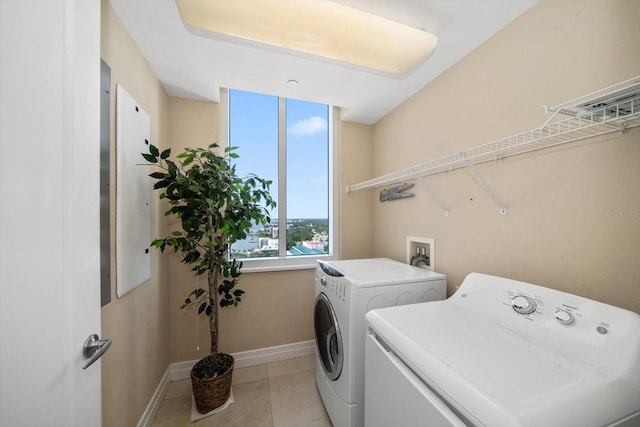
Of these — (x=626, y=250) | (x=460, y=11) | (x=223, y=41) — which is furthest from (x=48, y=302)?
(x=460, y=11)

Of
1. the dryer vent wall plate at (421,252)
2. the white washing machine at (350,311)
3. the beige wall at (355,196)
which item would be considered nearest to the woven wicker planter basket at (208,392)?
the white washing machine at (350,311)

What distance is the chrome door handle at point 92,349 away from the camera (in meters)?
0.67

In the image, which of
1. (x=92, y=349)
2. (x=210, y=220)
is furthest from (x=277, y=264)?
(x=92, y=349)

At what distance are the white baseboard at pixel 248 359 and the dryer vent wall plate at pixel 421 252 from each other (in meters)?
→ 1.32

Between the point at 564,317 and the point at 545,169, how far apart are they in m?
0.66

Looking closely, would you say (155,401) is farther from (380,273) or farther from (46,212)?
(380,273)

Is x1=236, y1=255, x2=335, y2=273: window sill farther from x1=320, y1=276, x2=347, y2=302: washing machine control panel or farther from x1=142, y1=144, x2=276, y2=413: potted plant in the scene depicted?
x1=320, y1=276, x2=347, y2=302: washing machine control panel

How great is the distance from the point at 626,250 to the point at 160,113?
2711 mm

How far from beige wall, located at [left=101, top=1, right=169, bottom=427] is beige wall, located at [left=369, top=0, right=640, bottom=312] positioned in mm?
1967

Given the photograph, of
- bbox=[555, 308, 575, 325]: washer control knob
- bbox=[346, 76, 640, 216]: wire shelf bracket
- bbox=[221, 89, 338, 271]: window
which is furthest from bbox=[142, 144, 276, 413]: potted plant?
bbox=[555, 308, 575, 325]: washer control knob

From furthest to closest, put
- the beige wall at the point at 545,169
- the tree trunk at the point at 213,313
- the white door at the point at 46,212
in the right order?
the tree trunk at the point at 213,313
the beige wall at the point at 545,169
the white door at the point at 46,212

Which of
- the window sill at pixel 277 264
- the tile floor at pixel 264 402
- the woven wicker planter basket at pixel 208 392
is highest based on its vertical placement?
the window sill at pixel 277 264

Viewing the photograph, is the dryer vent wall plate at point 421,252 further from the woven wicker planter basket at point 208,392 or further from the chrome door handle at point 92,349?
the chrome door handle at point 92,349

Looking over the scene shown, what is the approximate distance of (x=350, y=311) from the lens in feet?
3.90
